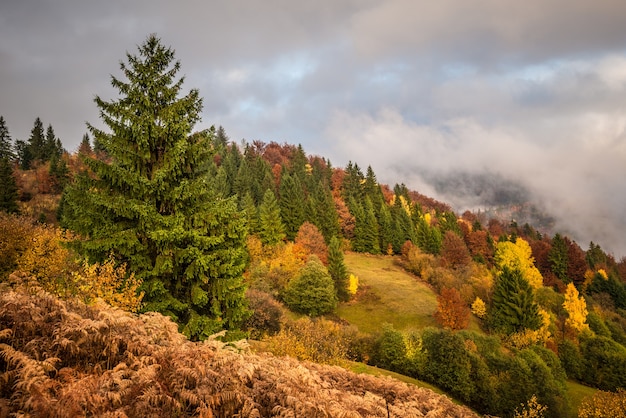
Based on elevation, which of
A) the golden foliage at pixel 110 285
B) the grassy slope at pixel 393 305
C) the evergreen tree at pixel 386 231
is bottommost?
the grassy slope at pixel 393 305

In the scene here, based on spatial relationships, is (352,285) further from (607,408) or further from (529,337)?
(607,408)

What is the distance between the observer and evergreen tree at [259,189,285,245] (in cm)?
7119

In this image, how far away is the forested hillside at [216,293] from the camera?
7219mm

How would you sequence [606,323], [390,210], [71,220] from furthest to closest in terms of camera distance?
[390,210] → [606,323] → [71,220]

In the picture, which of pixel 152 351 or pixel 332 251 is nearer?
pixel 152 351

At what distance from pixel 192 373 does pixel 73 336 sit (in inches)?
110

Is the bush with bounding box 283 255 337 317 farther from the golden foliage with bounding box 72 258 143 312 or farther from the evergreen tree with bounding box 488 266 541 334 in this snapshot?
the golden foliage with bounding box 72 258 143 312

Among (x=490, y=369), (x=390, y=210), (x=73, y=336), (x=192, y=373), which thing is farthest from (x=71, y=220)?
(x=390, y=210)

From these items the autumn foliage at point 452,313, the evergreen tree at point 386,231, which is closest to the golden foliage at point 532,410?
the autumn foliage at point 452,313

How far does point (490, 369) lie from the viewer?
38.7m

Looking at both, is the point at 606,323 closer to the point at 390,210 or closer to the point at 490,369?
the point at 490,369

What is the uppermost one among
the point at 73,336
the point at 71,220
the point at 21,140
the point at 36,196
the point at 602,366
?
the point at 21,140

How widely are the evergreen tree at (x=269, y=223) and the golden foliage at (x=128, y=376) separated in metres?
61.7

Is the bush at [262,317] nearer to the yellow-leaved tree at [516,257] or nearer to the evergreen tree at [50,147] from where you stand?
the yellow-leaved tree at [516,257]
